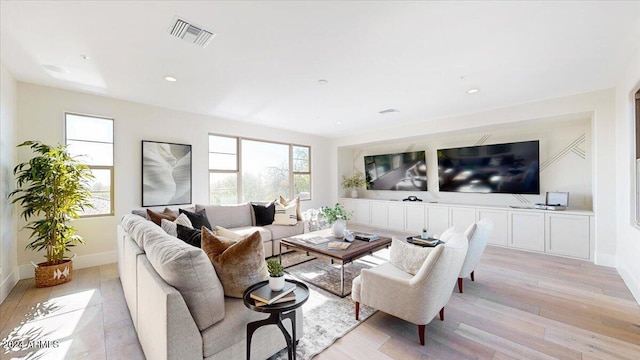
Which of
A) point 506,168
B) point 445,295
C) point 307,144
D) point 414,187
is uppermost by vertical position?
point 307,144

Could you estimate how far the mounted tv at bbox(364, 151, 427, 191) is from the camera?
20.5ft

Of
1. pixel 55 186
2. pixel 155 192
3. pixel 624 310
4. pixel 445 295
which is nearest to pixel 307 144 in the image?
pixel 155 192

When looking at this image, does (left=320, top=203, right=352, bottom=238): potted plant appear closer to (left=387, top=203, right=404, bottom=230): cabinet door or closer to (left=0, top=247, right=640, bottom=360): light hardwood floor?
(left=0, top=247, right=640, bottom=360): light hardwood floor

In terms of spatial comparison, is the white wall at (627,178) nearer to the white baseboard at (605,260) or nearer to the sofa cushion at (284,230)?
the white baseboard at (605,260)

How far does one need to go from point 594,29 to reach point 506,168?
3196 mm

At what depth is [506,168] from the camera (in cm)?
493

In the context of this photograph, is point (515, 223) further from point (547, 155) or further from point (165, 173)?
point (165, 173)

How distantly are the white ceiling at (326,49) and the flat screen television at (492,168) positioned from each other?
1156 millimetres

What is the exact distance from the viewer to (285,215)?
4.62 m

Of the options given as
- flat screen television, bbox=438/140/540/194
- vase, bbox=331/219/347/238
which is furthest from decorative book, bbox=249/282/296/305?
flat screen television, bbox=438/140/540/194

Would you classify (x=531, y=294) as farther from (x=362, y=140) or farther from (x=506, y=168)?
(x=362, y=140)

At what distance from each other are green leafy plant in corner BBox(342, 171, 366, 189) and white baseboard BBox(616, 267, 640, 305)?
508 cm

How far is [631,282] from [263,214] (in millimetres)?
4886

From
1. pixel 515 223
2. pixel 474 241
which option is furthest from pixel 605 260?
pixel 474 241
